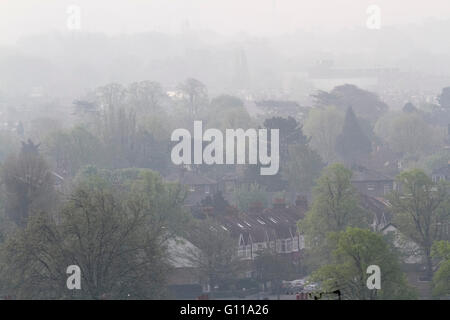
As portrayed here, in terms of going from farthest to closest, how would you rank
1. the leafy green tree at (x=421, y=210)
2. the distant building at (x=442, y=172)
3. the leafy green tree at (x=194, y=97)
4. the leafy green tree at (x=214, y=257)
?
the leafy green tree at (x=194, y=97)
the distant building at (x=442, y=172)
the leafy green tree at (x=421, y=210)
the leafy green tree at (x=214, y=257)

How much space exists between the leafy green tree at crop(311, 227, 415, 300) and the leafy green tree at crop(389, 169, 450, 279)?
21.7 ft

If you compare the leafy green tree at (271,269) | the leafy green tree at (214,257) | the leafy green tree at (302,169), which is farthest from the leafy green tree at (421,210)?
the leafy green tree at (302,169)

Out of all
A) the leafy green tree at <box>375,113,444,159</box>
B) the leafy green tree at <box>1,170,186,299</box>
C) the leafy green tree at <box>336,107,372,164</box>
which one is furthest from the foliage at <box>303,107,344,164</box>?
the leafy green tree at <box>1,170,186,299</box>

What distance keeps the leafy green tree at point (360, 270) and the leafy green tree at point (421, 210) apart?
6628mm

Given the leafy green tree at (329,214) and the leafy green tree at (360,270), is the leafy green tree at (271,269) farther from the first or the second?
the leafy green tree at (360,270)

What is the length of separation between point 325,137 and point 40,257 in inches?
2106

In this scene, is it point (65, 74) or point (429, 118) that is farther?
point (65, 74)

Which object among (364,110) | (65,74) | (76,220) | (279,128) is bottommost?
(76,220)

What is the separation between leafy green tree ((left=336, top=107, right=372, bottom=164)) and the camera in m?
79.1

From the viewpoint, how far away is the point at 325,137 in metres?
82.9

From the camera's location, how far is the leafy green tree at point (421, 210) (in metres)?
39.6

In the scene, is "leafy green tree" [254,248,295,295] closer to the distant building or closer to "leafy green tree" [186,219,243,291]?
"leafy green tree" [186,219,243,291]
